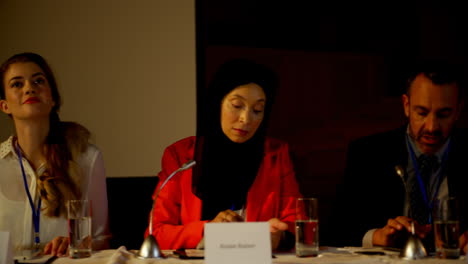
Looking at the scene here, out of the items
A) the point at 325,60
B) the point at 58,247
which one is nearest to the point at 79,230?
the point at 58,247

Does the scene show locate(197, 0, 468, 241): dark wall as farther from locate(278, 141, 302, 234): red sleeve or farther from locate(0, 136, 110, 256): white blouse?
locate(0, 136, 110, 256): white blouse

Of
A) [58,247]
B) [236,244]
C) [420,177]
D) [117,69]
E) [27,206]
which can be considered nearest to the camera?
[236,244]

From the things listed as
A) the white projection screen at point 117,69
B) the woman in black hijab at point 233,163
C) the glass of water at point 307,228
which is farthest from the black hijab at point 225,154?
the glass of water at point 307,228

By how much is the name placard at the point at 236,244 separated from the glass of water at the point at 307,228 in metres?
0.32

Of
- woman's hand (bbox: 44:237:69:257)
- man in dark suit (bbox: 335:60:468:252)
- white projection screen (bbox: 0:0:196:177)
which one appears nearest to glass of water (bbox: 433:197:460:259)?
man in dark suit (bbox: 335:60:468:252)

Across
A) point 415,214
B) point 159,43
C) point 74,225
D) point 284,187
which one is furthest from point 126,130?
point 415,214

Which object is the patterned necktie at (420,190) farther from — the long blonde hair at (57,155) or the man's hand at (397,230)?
the long blonde hair at (57,155)

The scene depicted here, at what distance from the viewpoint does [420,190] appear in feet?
8.52

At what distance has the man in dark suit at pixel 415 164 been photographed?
2.58 meters

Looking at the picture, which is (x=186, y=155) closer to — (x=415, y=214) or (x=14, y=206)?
(x=14, y=206)

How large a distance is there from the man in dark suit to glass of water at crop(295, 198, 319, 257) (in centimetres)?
75

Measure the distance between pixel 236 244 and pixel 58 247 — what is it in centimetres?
80

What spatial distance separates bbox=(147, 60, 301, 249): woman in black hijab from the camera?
245 cm

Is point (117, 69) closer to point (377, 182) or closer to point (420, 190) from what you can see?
point (377, 182)
